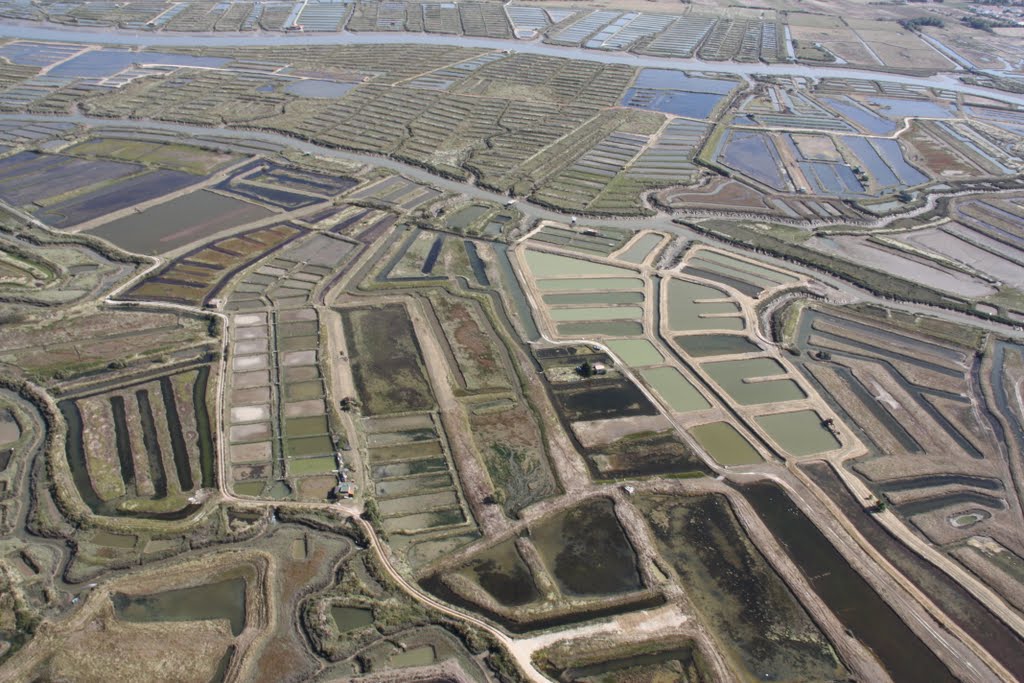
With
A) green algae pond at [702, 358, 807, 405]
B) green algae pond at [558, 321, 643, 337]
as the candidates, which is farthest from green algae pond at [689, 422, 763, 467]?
green algae pond at [558, 321, 643, 337]

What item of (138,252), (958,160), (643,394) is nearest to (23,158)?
(138,252)

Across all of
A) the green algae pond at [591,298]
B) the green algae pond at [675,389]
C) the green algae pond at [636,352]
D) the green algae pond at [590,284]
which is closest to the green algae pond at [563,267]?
the green algae pond at [590,284]

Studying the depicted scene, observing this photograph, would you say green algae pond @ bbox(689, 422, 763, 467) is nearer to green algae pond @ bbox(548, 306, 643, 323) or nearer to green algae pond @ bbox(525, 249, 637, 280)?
green algae pond @ bbox(548, 306, 643, 323)

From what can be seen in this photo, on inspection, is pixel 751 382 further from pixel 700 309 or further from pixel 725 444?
pixel 700 309

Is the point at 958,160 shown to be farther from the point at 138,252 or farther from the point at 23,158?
the point at 23,158

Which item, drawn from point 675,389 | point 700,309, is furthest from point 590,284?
point 675,389

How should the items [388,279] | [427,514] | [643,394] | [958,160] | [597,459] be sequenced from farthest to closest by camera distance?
[958,160] < [388,279] < [643,394] < [597,459] < [427,514]
